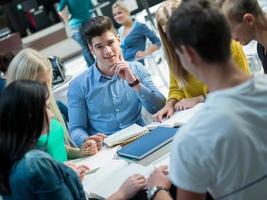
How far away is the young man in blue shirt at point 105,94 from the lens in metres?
2.32

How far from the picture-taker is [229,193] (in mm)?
962

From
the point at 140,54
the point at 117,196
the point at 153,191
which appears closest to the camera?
the point at 153,191

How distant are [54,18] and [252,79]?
8.30 metres

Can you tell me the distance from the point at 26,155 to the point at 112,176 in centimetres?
45

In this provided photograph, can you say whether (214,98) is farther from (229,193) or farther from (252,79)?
(229,193)

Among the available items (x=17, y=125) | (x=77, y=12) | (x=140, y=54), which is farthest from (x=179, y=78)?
(x=77, y=12)

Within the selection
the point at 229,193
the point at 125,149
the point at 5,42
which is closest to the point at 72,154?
the point at 125,149

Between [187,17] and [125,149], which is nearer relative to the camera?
[187,17]

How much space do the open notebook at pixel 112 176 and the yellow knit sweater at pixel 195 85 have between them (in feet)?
2.27

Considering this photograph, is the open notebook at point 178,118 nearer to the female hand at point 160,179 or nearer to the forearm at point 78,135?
the forearm at point 78,135

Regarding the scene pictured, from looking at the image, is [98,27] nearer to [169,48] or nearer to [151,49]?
[169,48]

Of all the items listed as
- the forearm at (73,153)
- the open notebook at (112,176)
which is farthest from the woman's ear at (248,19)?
the forearm at (73,153)

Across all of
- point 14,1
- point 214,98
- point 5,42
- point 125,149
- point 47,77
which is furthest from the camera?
point 14,1

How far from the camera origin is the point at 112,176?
1.56 metres
